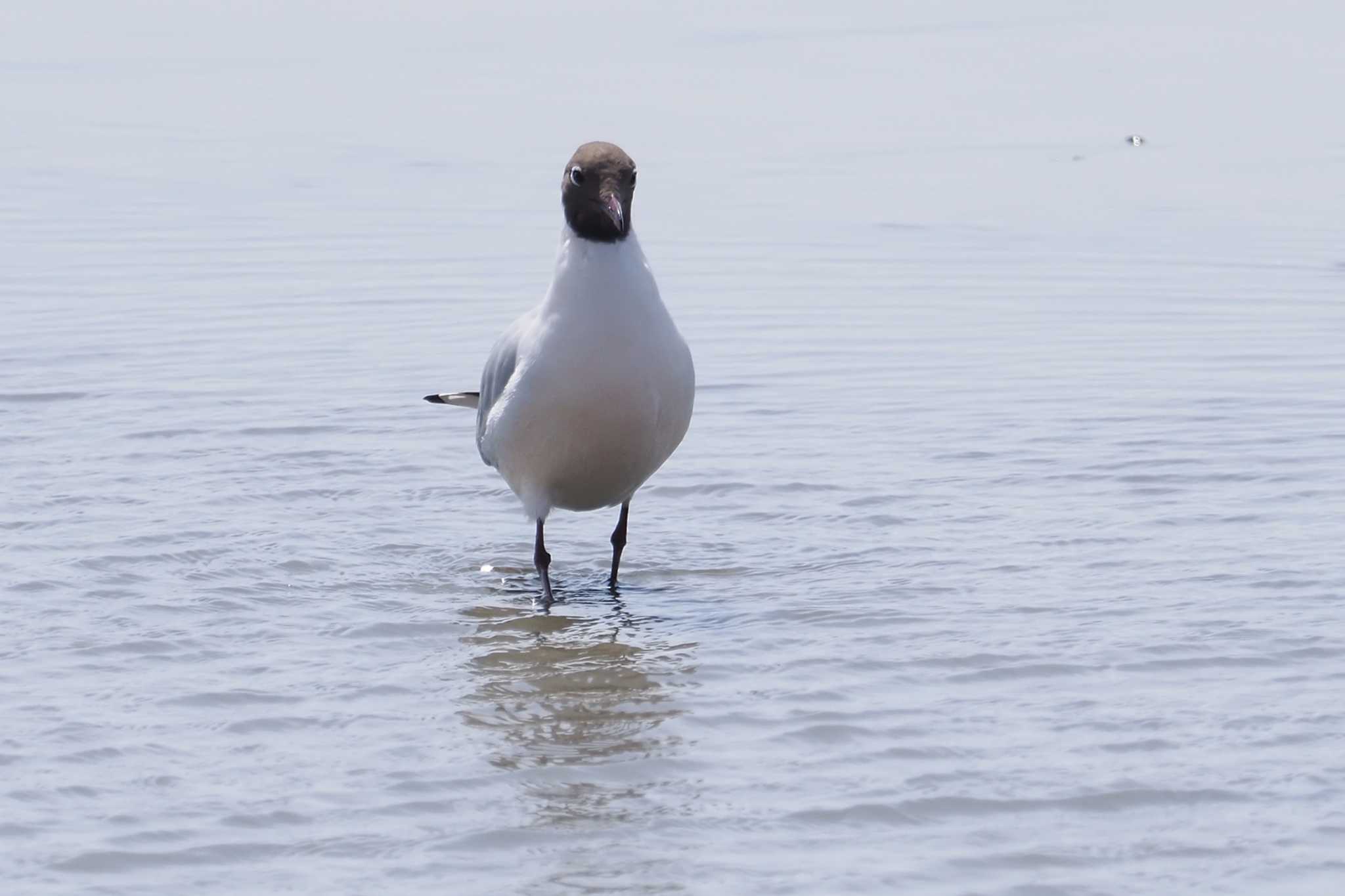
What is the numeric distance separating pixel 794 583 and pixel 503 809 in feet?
8.25

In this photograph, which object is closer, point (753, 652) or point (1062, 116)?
point (753, 652)

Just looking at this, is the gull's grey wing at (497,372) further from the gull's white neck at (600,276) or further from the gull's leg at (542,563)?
the gull's leg at (542,563)

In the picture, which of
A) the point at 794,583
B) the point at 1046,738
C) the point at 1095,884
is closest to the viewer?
the point at 1095,884

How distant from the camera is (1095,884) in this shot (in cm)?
509

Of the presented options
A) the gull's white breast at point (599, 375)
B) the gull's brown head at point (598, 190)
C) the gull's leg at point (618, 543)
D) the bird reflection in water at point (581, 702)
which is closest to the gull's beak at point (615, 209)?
the gull's brown head at point (598, 190)

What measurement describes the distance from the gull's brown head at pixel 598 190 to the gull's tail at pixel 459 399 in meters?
1.37

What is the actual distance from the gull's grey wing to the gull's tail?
0.41 meters

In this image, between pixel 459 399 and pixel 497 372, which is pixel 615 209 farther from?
pixel 459 399

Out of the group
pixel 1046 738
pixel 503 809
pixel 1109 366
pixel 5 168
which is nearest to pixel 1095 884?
pixel 1046 738

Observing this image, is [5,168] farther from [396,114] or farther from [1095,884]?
[1095,884]

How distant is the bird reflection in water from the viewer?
19.3 ft

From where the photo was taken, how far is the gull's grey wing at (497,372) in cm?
793

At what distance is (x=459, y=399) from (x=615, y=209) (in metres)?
1.77

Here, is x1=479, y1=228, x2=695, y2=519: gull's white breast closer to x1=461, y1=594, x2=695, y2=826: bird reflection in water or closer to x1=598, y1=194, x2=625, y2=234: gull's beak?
x1=598, y1=194, x2=625, y2=234: gull's beak
